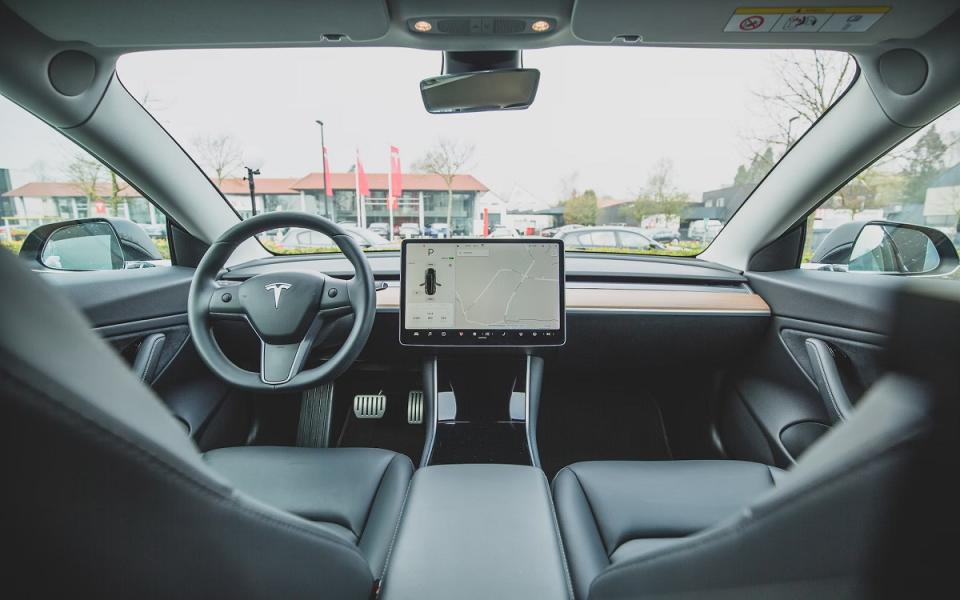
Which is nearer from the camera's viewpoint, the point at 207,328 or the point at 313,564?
the point at 313,564

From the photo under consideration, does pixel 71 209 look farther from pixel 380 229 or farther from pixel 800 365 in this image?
pixel 800 365

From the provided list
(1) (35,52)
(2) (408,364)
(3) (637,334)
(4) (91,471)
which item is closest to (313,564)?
(4) (91,471)

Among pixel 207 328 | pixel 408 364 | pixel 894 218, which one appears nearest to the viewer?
pixel 207 328

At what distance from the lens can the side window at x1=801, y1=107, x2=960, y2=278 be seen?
1.75 m

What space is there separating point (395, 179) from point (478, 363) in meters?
1.91

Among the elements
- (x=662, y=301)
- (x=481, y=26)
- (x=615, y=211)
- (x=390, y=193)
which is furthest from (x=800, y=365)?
(x=390, y=193)

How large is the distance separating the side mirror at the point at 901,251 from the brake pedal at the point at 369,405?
2.48 m

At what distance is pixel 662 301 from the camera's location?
7.32 feet

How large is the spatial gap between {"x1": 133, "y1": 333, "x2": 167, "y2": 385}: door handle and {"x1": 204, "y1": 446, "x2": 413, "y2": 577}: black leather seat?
59cm

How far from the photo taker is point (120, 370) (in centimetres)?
36

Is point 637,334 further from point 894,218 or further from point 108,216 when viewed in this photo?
point 108,216

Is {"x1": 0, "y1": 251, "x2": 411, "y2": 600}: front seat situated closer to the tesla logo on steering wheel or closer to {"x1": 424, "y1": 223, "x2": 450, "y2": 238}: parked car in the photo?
the tesla logo on steering wheel

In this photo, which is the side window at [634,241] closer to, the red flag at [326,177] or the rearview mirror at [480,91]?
the rearview mirror at [480,91]

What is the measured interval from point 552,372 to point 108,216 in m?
2.41
